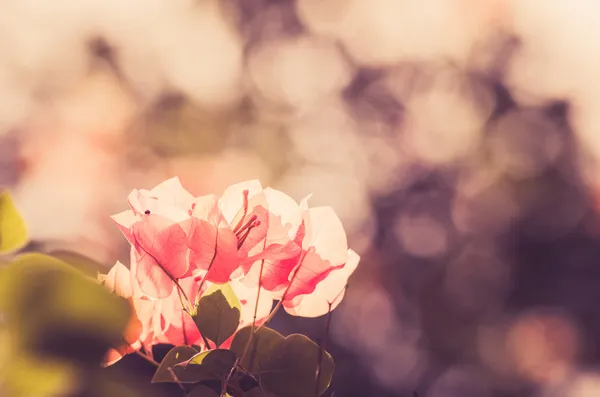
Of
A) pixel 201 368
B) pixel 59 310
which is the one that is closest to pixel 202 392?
pixel 201 368

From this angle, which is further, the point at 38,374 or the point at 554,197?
the point at 554,197

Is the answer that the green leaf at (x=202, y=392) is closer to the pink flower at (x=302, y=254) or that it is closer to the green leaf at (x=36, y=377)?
the pink flower at (x=302, y=254)

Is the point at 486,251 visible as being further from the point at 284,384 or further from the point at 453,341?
the point at 284,384

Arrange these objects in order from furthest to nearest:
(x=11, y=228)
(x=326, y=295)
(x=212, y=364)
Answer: (x=326, y=295), (x=212, y=364), (x=11, y=228)

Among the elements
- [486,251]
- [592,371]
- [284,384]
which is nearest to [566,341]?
[592,371]

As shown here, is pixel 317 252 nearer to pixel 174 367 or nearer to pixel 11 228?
pixel 174 367

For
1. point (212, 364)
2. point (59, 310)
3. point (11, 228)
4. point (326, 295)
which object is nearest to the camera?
point (59, 310)
